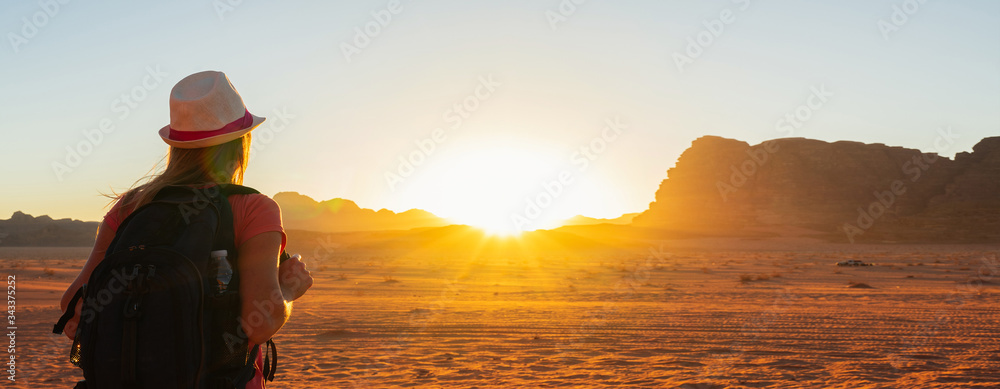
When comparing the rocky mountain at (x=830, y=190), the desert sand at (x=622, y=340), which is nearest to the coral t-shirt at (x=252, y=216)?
the desert sand at (x=622, y=340)

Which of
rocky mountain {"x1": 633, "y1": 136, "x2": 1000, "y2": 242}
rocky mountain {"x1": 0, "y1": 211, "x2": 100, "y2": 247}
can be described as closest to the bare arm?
rocky mountain {"x1": 633, "y1": 136, "x2": 1000, "y2": 242}

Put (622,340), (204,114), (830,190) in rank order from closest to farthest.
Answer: (204,114)
(622,340)
(830,190)

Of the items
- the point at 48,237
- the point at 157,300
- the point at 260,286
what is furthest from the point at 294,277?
the point at 48,237

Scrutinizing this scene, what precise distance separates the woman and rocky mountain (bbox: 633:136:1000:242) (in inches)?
3832

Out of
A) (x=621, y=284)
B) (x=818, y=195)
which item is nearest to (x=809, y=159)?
(x=818, y=195)

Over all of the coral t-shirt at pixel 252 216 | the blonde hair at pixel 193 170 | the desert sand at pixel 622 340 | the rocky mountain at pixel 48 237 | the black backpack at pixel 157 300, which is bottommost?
the desert sand at pixel 622 340

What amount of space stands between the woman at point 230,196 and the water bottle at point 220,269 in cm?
6

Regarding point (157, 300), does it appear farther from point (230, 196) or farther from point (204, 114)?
point (204, 114)

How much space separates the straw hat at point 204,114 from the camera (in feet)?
5.95

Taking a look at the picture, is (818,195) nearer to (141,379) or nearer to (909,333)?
(909,333)

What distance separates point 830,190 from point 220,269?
129m

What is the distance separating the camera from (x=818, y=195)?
374 ft

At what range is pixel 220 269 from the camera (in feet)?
5.49

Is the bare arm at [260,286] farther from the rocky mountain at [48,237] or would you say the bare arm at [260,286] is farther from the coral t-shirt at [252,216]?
the rocky mountain at [48,237]
